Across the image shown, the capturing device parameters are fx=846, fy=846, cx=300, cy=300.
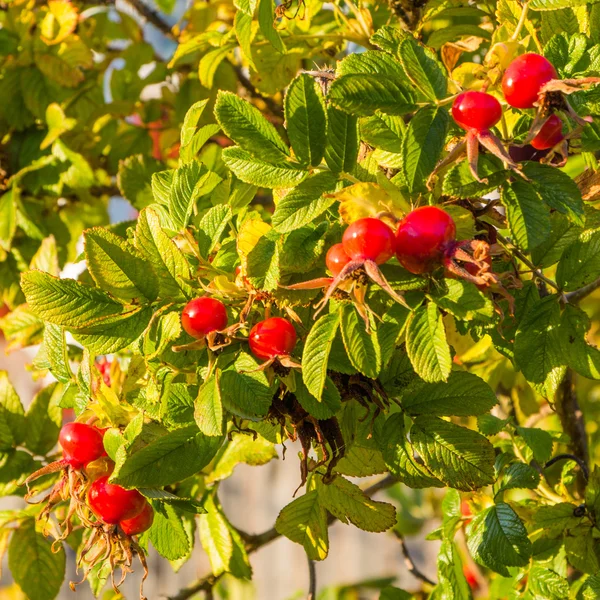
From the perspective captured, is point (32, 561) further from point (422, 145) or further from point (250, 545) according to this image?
point (422, 145)

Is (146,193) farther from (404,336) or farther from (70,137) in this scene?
(404,336)

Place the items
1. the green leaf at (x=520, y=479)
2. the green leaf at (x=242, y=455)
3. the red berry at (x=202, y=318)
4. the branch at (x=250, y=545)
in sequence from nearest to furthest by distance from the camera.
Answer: the red berry at (x=202, y=318)
the green leaf at (x=520, y=479)
the green leaf at (x=242, y=455)
the branch at (x=250, y=545)

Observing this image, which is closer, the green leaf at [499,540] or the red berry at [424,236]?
the red berry at [424,236]

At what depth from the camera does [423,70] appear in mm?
759

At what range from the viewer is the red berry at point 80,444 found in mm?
874

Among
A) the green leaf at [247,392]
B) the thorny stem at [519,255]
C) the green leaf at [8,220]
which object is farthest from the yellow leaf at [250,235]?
the green leaf at [8,220]

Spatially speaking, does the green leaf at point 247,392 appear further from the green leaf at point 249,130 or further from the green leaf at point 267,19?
the green leaf at point 267,19

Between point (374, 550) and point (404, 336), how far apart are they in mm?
3474

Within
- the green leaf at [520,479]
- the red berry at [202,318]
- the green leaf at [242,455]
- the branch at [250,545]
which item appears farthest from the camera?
the branch at [250,545]

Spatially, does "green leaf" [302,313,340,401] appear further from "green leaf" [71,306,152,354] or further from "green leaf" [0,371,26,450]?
"green leaf" [0,371,26,450]

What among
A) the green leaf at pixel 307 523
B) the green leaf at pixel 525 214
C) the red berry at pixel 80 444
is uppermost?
the green leaf at pixel 525 214

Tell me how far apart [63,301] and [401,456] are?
37cm

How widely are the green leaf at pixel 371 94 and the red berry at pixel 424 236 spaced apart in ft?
0.37

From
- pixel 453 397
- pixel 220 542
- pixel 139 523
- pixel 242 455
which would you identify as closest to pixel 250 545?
pixel 220 542
